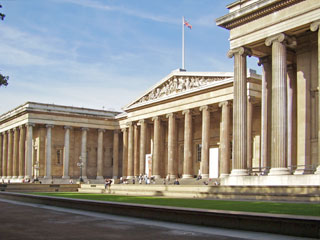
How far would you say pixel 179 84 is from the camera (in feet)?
198

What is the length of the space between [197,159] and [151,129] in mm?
10220

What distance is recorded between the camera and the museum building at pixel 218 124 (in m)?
30.2

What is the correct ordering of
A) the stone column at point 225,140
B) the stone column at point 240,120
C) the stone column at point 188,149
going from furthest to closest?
1. the stone column at point 188,149
2. the stone column at point 225,140
3. the stone column at point 240,120

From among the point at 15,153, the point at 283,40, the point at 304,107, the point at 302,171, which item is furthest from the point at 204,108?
the point at 15,153

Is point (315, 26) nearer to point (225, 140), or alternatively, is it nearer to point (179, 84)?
point (225, 140)

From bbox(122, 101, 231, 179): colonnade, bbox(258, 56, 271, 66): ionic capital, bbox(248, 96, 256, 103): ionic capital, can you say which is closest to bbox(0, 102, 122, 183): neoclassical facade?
bbox(122, 101, 231, 179): colonnade

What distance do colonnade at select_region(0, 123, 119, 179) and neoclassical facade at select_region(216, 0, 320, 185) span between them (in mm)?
41519

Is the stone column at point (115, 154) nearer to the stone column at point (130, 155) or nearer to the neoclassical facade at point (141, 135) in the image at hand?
the neoclassical facade at point (141, 135)

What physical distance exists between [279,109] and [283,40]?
455 centimetres

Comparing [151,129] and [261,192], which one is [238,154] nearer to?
[261,192]

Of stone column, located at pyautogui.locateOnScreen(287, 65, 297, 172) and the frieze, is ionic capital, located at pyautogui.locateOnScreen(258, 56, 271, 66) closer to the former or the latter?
stone column, located at pyautogui.locateOnScreen(287, 65, 297, 172)

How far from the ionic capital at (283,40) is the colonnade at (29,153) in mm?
44767

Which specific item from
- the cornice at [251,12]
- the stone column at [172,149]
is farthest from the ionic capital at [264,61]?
the stone column at [172,149]

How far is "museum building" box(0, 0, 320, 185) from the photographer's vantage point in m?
30.2
